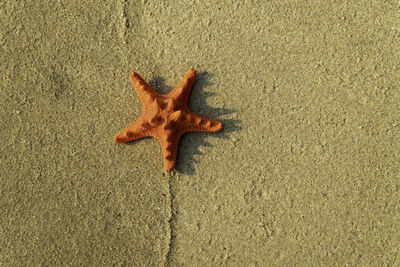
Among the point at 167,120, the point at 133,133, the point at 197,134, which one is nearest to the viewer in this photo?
the point at 167,120

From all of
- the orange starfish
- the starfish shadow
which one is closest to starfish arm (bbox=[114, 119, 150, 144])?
the orange starfish

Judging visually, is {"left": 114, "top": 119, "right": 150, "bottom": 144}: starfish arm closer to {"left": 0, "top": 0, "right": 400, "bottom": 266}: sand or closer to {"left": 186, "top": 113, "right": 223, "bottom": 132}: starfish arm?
{"left": 0, "top": 0, "right": 400, "bottom": 266}: sand

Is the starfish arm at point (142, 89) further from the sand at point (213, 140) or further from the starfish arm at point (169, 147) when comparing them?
the starfish arm at point (169, 147)

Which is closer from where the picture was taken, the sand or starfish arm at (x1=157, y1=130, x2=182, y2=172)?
starfish arm at (x1=157, y1=130, x2=182, y2=172)

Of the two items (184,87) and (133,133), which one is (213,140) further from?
(133,133)

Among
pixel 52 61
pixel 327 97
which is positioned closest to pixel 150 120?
pixel 52 61

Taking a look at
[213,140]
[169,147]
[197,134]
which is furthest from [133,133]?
[213,140]

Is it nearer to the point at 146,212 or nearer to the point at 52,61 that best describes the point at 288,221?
the point at 146,212
